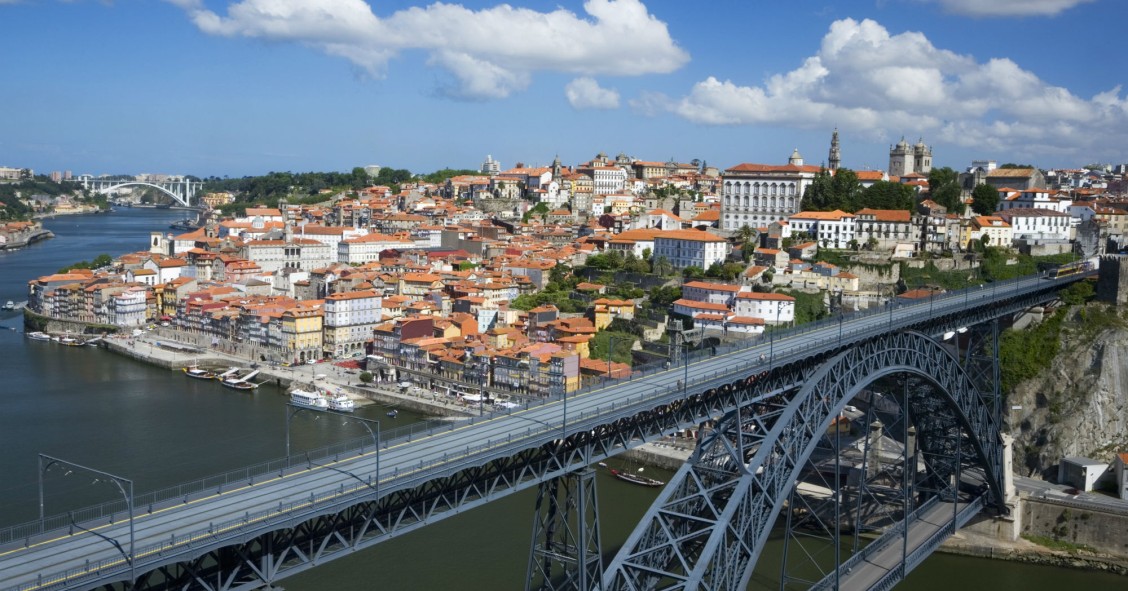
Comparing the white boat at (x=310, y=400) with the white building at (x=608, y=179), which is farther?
the white building at (x=608, y=179)

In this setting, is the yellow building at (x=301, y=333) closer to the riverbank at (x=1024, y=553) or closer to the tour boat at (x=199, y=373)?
the tour boat at (x=199, y=373)

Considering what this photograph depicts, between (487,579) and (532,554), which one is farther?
(487,579)

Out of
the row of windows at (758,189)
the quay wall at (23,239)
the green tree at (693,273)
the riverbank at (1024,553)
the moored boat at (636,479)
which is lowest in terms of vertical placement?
the riverbank at (1024,553)

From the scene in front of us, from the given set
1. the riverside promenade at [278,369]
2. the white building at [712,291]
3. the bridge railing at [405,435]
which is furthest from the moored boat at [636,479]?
the white building at [712,291]

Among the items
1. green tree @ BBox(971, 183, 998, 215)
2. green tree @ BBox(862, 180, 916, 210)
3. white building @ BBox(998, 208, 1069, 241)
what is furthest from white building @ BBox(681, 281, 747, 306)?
green tree @ BBox(971, 183, 998, 215)

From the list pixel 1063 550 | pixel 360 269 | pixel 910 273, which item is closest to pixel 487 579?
pixel 1063 550

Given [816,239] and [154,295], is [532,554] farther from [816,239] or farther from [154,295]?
[154,295]
